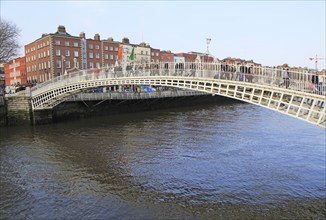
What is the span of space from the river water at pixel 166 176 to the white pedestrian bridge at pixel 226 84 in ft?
8.25

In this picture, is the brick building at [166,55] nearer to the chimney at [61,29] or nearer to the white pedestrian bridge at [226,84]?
the chimney at [61,29]

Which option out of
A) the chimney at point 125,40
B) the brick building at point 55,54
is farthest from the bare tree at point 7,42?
the chimney at point 125,40

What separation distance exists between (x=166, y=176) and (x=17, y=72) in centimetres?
6488

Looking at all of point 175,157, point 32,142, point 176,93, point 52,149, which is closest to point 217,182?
point 175,157

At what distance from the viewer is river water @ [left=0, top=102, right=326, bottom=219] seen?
27.6 feet

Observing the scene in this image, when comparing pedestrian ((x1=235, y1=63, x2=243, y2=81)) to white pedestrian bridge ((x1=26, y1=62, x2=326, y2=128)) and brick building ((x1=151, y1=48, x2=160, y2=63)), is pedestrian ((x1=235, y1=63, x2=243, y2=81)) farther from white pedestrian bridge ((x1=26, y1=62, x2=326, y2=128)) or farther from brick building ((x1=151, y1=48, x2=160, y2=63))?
brick building ((x1=151, y1=48, x2=160, y2=63))

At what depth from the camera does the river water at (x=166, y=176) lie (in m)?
8.41

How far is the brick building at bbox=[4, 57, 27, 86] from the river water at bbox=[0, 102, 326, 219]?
48.1 meters

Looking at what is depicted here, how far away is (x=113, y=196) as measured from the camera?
9445 mm

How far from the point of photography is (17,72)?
65188 millimetres

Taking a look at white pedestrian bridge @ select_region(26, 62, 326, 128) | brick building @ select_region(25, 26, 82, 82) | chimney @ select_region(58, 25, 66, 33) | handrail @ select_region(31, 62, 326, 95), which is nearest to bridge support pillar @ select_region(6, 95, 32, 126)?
white pedestrian bridge @ select_region(26, 62, 326, 128)

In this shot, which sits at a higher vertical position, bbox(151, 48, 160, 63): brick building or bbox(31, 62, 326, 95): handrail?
bbox(151, 48, 160, 63): brick building

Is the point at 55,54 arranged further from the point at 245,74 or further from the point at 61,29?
the point at 245,74

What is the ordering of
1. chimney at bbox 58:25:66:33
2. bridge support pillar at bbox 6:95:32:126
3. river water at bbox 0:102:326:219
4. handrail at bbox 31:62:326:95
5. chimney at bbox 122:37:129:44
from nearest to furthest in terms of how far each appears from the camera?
river water at bbox 0:102:326:219 < handrail at bbox 31:62:326:95 < bridge support pillar at bbox 6:95:32:126 < chimney at bbox 58:25:66:33 < chimney at bbox 122:37:129:44
